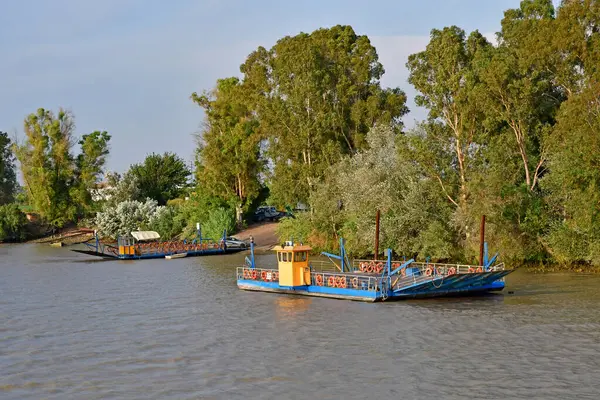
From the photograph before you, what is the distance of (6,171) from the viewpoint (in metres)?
122

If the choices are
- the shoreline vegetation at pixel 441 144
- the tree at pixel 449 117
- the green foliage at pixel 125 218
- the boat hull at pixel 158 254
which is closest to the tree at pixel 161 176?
the green foliage at pixel 125 218

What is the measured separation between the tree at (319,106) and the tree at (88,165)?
38529 mm

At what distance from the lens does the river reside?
69.8 feet

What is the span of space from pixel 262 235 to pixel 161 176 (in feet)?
109

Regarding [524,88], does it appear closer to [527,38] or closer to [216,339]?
[527,38]

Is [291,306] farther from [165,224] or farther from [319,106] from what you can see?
[165,224]

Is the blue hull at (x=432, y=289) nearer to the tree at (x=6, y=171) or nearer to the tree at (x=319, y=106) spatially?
the tree at (x=319, y=106)

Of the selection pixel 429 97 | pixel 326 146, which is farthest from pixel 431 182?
pixel 326 146

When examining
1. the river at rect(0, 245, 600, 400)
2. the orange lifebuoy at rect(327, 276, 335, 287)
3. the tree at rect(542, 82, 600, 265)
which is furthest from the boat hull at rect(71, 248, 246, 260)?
the tree at rect(542, 82, 600, 265)

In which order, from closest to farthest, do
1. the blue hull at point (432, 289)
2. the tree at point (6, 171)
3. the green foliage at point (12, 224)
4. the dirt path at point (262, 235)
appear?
1. the blue hull at point (432, 289)
2. the dirt path at point (262, 235)
3. the green foliage at point (12, 224)
4. the tree at point (6, 171)

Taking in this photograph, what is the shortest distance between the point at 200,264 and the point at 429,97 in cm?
2226

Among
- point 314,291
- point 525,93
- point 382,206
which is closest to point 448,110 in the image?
point 525,93

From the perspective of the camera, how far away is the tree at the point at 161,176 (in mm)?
105625

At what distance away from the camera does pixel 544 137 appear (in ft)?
158
